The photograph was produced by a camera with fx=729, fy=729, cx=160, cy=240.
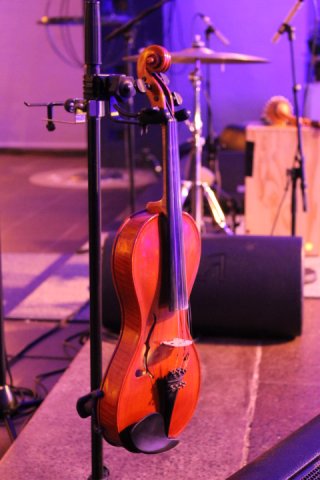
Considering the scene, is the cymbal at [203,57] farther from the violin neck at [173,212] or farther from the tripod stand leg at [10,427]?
the tripod stand leg at [10,427]

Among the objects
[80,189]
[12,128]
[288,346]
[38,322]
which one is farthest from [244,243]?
[12,128]

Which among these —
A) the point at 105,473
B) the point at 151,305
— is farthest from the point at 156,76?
the point at 105,473

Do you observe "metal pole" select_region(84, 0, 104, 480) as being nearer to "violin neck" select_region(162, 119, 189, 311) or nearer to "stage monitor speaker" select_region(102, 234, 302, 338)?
"violin neck" select_region(162, 119, 189, 311)

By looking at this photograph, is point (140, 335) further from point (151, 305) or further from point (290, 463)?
point (290, 463)

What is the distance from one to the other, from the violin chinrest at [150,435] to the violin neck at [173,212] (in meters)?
0.27

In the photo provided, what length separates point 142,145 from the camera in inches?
279

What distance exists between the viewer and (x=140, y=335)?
1678 millimetres

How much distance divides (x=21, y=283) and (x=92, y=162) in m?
2.26

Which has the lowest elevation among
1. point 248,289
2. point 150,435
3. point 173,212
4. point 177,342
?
point 150,435

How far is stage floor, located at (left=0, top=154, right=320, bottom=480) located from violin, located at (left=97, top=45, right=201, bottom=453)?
0.93 feet

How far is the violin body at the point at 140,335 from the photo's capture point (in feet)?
5.43

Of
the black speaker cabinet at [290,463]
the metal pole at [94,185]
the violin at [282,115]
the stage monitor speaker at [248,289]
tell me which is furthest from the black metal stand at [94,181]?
the violin at [282,115]

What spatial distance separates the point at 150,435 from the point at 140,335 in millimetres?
249

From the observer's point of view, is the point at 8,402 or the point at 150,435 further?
the point at 8,402
